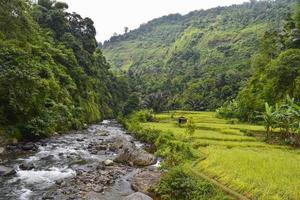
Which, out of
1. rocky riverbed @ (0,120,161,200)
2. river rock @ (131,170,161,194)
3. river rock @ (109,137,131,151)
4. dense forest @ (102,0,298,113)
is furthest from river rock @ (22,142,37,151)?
dense forest @ (102,0,298,113)

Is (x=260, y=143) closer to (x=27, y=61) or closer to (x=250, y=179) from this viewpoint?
(x=250, y=179)

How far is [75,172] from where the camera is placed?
2503 centimetres

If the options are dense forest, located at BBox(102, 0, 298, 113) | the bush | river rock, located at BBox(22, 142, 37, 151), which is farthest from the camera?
dense forest, located at BBox(102, 0, 298, 113)

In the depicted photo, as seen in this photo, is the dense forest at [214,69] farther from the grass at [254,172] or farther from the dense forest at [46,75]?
the grass at [254,172]

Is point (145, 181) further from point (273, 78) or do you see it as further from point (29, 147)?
point (273, 78)

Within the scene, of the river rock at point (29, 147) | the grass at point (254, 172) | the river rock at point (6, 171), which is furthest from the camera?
the river rock at point (29, 147)

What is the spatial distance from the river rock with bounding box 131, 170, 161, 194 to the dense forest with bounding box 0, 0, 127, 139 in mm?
14981

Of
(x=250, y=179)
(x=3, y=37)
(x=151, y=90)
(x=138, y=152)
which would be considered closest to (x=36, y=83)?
(x=3, y=37)

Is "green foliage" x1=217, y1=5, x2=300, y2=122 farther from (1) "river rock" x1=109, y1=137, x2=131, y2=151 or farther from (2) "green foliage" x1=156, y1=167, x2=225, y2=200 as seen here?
(2) "green foliage" x1=156, y1=167, x2=225, y2=200

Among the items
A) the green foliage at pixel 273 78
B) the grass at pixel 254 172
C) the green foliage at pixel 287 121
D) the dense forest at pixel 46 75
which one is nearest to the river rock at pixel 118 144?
the dense forest at pixel 46 75

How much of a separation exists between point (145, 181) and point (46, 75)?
28.2m

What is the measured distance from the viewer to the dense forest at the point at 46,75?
32.9 m

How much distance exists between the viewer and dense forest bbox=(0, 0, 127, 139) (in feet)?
108

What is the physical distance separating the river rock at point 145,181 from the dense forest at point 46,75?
49.1ft
